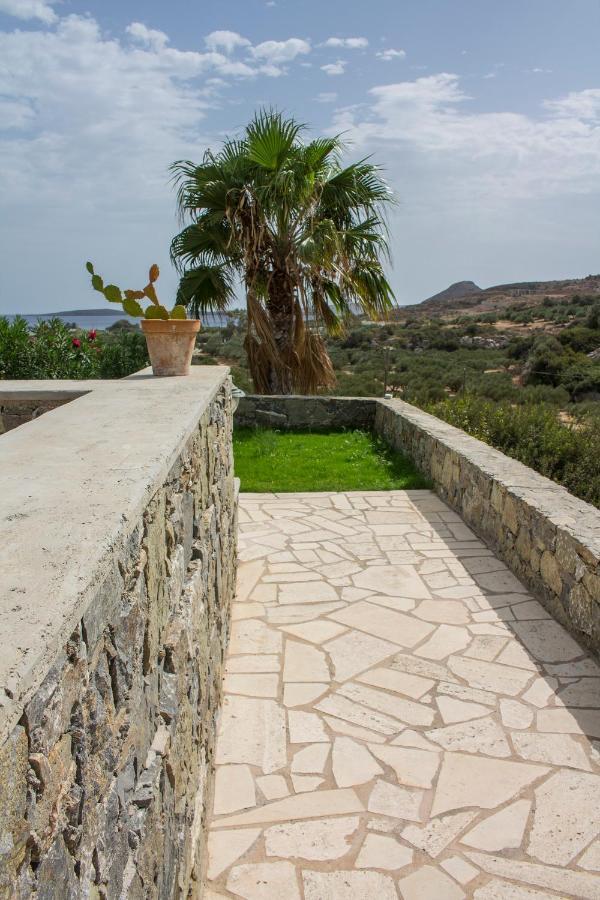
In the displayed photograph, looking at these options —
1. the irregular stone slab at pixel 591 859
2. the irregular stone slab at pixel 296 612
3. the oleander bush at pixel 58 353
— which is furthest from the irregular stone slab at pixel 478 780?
the oleander bush at pixel 58 353

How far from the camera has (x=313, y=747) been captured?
2.78 meters

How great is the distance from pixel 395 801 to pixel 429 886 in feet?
1.23

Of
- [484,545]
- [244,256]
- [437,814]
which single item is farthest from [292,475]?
[437,814]

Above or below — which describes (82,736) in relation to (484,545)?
above

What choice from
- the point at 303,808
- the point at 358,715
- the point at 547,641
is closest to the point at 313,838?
the point at 303,808

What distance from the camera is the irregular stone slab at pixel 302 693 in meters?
3.09

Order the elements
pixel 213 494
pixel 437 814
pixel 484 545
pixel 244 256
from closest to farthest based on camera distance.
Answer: pixel 437 814 < pixel 213 494 < pixel 484 545 < pixel 244 256

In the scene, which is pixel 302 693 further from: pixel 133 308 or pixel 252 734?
pixel 133 308

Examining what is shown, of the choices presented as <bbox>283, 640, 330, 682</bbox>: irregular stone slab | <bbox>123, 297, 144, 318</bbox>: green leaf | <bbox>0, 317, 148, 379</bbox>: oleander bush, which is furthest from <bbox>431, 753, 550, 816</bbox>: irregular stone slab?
<bbox>0, 317, 148, 379</bbox>: oleander bush

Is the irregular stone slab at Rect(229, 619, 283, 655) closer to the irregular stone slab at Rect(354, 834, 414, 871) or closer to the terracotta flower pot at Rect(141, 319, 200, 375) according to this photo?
the irregular stone slab at Rect(354, 834, 414, 871)

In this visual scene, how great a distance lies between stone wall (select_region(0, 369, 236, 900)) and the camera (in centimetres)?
78

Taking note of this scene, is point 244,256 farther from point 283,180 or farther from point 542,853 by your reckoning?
point 542,853

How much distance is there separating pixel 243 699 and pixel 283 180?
6682 mm

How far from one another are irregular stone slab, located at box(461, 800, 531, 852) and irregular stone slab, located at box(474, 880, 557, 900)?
5.6 inches
